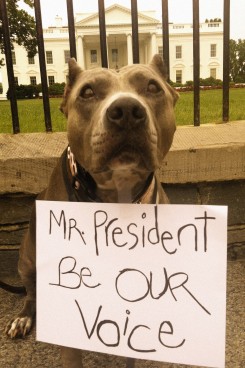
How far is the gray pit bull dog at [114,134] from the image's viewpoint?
4.65ft

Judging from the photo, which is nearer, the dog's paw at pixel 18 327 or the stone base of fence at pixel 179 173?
the dog's paw at pixel 18 327

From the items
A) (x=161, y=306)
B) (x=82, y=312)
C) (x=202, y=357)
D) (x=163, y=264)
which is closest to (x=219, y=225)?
(x=163, y=264)

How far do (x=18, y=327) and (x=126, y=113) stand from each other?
4.47 ft

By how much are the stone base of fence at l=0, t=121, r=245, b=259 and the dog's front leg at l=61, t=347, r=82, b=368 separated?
107 cm

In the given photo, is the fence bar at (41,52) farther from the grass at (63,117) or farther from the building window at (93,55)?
the building window at (93,55)

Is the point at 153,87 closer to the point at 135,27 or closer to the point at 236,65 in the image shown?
the point at 135,27

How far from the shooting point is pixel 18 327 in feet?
7.00

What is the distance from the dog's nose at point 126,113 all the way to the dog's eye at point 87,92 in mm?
312

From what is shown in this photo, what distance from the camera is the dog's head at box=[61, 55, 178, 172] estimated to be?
1.40 m

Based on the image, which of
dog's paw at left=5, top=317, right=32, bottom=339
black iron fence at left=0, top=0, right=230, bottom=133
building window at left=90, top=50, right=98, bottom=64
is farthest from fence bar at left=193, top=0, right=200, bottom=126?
building window at left=90, top=50, right=98, bottom=64

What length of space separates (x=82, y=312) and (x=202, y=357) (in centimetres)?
44

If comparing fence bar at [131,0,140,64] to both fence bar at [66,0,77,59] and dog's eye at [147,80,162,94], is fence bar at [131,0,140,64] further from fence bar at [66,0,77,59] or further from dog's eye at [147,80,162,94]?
dog's eye at [147,80,162,94]

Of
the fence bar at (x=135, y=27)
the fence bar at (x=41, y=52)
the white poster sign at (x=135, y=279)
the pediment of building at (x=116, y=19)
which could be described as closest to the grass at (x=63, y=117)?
the fence bar at (x=41, y=52)

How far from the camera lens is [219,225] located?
4.35ft
